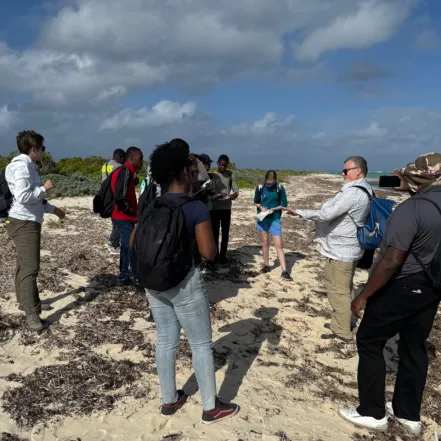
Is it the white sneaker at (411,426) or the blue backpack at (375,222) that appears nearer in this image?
the white sneaker at (411,426)

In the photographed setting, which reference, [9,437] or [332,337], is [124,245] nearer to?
[332,337]

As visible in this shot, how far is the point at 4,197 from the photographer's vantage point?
13.9 feet

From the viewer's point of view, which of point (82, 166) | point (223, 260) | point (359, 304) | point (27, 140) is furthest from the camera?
point (82, 166)

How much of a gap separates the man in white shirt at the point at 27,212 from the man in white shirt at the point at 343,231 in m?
2.83

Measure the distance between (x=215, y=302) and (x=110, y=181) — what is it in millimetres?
2209

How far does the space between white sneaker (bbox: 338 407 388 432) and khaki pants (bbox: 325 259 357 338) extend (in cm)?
150

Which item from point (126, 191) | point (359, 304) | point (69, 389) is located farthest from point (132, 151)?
point (359, 304)

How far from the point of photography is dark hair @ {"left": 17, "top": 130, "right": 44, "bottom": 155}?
4.09 m

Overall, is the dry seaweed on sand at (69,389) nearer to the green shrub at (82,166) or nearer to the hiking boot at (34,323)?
the hiking boot at (34,323)

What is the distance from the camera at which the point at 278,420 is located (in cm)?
325

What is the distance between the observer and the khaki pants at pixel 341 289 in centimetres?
458

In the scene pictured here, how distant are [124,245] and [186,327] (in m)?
3.16

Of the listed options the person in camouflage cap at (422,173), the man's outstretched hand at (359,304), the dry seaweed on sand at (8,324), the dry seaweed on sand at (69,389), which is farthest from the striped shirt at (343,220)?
the dry seaweed on sand at (8,324)

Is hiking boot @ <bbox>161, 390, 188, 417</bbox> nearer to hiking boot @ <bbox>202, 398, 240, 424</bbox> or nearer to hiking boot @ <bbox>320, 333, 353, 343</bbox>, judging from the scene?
hiking boot @ <bbox>202, 398, 240, 424</bbox>
